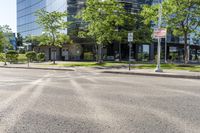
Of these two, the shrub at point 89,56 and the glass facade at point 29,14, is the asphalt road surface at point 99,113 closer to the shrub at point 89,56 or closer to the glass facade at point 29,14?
the shrub at point 89,56

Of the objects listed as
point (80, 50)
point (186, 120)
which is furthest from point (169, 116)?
point (80, 50)

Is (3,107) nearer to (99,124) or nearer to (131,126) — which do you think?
(99,124)

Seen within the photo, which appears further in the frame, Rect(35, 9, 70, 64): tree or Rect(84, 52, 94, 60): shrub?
Rect(84, 52, 94, 60): shrub

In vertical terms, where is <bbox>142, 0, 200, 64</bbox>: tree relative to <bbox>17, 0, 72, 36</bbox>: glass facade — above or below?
below

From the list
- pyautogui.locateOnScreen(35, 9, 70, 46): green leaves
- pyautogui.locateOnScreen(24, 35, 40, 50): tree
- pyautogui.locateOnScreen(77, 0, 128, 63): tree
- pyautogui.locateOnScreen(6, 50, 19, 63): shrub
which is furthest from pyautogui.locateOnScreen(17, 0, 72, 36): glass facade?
pyautogui.locateOnScreen(77, 0, 128, 63): tree

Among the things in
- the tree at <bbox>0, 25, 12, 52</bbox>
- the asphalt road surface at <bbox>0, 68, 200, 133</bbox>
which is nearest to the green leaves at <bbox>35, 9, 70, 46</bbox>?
the tree at <bbox>0, 25, 12, 52</bbox>

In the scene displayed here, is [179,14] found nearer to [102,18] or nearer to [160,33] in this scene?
[102,18]

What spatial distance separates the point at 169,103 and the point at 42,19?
31950 millimetres

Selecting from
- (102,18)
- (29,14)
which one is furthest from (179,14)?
(29,14)

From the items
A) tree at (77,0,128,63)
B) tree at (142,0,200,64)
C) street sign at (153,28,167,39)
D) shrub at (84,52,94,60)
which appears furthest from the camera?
shrub at (84,52,94,60)

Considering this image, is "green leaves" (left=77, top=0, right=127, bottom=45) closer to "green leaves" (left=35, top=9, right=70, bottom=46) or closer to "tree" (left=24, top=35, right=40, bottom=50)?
"green leaves" (left=35, top=9, right=70, bottom=46)

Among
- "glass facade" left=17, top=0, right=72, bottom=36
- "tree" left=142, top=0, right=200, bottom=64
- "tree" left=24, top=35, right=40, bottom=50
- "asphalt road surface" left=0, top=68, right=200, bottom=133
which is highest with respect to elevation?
"glass facade" left=17, top=0, right=72, bottom=36

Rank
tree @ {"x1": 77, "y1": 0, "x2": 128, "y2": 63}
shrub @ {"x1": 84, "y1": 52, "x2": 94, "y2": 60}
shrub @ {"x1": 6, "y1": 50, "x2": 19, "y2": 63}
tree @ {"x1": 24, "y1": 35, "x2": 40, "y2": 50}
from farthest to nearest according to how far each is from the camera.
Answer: shrub @ {"x1": 84, "y1": 52, "x2": 94, "y2": 60}, shrub @ {"x1": 6, "y1": 50, "x2": 19, "y2": 63}, tree @ {"x1": 24, "y1": 35, "x2": 40, "y2": 50}, tree @ {"x1": 77, "y1": 0, "x2": 128, "y2": 63}

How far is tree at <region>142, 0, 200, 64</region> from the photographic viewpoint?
28516mm
